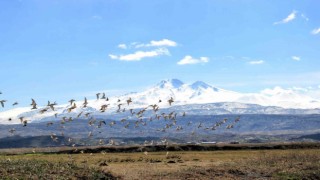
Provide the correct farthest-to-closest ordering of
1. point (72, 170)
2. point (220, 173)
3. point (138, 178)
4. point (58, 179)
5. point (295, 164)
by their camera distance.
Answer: point (295, 164) → point (220, 173) → point (138, 178) → point (72, 170) → point (58, 179)

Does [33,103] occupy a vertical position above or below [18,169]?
above

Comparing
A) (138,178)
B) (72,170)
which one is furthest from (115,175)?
(72,170)

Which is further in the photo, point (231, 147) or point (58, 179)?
point (231, 147)

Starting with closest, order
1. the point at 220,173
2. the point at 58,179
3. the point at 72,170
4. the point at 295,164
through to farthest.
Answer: the point at 58,179 → the point at 72,170 → the point at 220,173 → the point at 295,164

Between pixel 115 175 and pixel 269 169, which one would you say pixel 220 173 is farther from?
pixel 115 175

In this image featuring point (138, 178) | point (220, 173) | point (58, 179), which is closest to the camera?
point (58, 179)

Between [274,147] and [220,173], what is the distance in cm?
7242

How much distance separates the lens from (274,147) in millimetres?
123375

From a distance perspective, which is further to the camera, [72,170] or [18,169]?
[72,170]

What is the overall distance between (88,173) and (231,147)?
77996 millimetres

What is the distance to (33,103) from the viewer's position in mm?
50875

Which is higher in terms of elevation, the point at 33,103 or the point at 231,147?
the point at 33,103

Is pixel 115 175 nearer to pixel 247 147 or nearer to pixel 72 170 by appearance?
pixel 72 170

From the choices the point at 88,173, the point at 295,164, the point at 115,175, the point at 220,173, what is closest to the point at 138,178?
the point at 115,175
